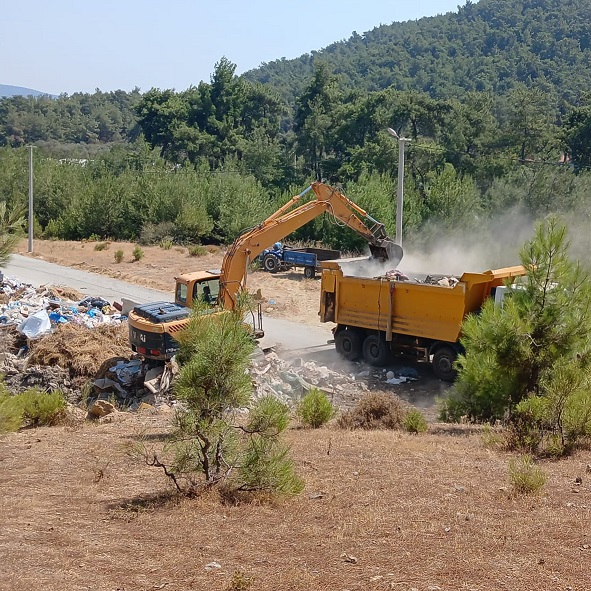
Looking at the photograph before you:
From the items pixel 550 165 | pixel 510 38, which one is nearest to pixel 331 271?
pixel 550 165

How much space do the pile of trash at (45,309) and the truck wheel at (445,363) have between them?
857 centimetres

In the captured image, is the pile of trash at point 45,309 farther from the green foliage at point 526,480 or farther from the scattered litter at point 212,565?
the scattered litter at point 212,565

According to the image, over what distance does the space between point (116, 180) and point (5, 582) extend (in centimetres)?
4690

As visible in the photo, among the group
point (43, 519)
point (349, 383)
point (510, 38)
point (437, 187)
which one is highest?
point (510, 38)

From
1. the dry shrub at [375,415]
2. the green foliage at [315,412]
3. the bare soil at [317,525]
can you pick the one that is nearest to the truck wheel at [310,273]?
the dry shrub at [375,415]

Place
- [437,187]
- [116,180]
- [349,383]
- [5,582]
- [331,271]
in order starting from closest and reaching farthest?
[5,582] → [349,383] → [331,271] → [437,187] → [116,180]

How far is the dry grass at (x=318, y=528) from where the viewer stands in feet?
20.4

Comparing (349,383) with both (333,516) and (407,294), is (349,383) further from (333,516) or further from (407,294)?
(333,516)

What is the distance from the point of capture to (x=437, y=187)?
38.3 m

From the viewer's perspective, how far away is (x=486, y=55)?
400 ft

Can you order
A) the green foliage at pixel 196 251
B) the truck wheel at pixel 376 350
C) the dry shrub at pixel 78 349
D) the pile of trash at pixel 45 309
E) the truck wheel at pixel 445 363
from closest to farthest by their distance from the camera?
the truck wheel at pixel 445 363, the dry shrub at pixel 78 349, the truck wheel at pixel 376 350, the pile of trash at pixel 45 309, the green foliage at pixel 196 251

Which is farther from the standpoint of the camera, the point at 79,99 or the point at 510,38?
the point at 79,99

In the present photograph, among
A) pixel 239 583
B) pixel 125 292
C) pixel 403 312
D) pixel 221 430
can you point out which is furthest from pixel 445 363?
pixel 125 292

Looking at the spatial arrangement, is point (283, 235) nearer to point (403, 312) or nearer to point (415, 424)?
point (403, 312)
